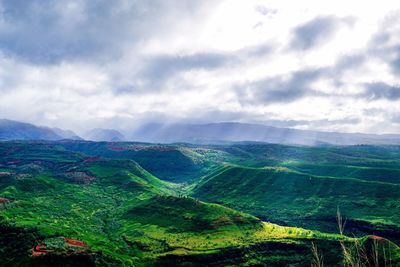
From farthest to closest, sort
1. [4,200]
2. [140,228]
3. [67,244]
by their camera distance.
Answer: [4,200]
[140,228]
[67,244]

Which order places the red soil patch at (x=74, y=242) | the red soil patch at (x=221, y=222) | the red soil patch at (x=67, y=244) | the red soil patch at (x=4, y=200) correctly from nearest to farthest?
the red soil patch at (x=67, y=244)
the red soil patch at (x=74, y=242)
the red soil patch at (x=221, y=222)
the red soil patch at (x=4, y=200)

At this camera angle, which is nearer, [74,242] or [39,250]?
[39,250]

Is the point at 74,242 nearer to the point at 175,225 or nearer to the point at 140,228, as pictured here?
the point at 140,228

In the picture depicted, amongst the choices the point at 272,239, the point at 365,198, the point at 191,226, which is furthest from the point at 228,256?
the point at 365,198

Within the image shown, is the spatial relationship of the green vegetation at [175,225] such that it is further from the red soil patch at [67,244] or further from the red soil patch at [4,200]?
the red soil patch at [4,200]

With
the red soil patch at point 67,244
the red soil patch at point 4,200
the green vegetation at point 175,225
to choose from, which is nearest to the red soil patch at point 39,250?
the red soil patch at point 67,244

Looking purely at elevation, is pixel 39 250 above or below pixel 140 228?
above

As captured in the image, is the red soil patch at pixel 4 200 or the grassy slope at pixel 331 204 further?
the grassy slope at pixel 331 204

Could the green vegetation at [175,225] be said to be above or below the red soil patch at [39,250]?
below

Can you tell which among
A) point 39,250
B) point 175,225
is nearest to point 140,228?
point 175,225

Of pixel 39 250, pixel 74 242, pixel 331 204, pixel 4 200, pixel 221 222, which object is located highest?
pixel 4 200

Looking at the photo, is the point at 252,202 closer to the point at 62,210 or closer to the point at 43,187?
the point at 62,210
